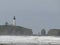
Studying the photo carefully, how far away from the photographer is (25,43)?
75.5 inches

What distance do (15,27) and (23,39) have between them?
28cm

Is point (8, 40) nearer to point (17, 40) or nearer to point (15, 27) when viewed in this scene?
point (17, 40)

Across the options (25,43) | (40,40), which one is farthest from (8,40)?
(40,40)

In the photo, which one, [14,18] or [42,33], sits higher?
[14,18]

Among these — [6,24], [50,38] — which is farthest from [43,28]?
[6,24]

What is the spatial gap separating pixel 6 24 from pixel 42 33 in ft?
1.45

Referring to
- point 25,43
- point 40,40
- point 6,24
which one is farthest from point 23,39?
point 6,24

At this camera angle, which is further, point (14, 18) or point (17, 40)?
point (14, 18)

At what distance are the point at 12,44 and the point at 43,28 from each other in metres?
0.46

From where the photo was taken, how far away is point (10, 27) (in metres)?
2.15

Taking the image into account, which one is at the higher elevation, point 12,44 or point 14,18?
point 14,18

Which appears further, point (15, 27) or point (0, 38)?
point (15, 27)

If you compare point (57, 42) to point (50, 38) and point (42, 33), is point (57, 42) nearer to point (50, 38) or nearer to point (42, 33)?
point (50, 38)

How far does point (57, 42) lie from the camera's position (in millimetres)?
1874
